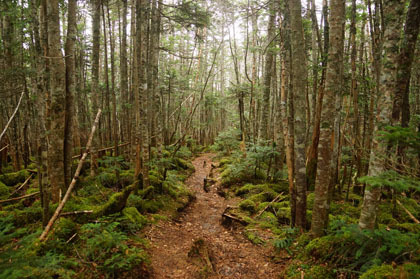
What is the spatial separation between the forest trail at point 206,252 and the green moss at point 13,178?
19.0 feet

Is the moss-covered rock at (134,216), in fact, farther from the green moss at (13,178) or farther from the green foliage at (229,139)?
the green foliage at (229,139)

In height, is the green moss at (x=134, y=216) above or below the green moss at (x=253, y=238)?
above

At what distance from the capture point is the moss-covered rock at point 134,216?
551 centimetres

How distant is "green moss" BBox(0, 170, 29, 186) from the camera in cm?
780

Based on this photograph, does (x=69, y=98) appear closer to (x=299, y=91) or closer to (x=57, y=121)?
(x=57, y=121)

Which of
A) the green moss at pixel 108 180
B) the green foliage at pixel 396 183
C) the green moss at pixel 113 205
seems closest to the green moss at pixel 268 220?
the green moss at pixel 113 205

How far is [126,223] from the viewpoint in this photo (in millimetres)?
5270

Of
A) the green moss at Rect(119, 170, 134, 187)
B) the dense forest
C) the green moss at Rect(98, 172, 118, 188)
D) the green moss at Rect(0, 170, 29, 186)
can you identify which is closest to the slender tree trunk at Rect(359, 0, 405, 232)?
the dense forest

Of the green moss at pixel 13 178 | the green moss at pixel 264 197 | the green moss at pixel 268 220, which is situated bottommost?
the green moss at pixel 268 220

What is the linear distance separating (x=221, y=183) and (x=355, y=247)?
7.30 meters

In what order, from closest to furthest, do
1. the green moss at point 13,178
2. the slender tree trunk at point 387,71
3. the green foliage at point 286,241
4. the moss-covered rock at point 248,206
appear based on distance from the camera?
the slender tree trunk at point 387,71 → the green foliage at point 286,241 → the moss-covered rock at point 248,206 → the green moss at point 13,178

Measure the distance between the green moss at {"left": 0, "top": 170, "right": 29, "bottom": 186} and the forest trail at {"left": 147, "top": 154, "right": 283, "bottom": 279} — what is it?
5791 millimetres

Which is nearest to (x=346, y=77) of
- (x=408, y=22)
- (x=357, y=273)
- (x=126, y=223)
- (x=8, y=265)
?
(x=408, y=22)

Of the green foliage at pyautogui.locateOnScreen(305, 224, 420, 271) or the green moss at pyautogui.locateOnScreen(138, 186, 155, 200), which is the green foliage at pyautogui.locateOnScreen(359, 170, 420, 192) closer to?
the green foliage at pyautogui.locateOnScreen(305, 224, 420, 271)
